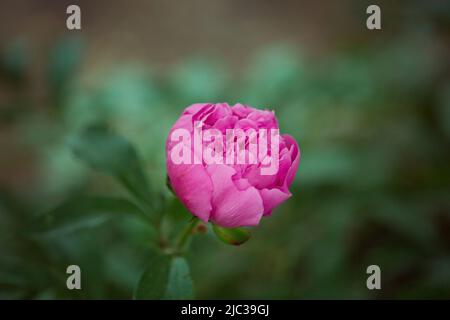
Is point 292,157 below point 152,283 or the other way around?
the other way around

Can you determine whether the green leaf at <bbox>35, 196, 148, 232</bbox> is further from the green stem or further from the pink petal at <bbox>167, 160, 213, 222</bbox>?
the pink petal at <bbox>167, 160, 213, 222</bbox>

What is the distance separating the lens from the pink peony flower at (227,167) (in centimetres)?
51

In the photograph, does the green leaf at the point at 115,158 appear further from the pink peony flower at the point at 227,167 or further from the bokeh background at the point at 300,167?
the pink peony flower at the point at 227,167

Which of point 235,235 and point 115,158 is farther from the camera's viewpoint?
point 115,158

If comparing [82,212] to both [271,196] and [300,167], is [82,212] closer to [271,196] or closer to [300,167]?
[271,196]

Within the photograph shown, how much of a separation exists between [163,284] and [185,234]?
0.21ft

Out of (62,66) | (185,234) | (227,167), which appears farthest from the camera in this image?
(62,66)

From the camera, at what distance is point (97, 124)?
0.72m

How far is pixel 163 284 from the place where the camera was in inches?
23.5

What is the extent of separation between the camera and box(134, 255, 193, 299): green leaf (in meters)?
0.60

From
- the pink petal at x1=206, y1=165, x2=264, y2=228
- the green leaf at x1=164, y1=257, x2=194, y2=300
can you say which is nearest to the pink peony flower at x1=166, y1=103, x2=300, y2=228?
the pink petal at x1=206, y1=165, x2=264, y2=228

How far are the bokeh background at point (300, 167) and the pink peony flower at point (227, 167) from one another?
19cm

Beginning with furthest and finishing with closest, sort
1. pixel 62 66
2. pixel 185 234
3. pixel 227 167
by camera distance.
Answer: pixel 62 66, pixel 185 234, pixel 227 167

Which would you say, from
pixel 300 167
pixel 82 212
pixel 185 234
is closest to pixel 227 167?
pixel 185 234
